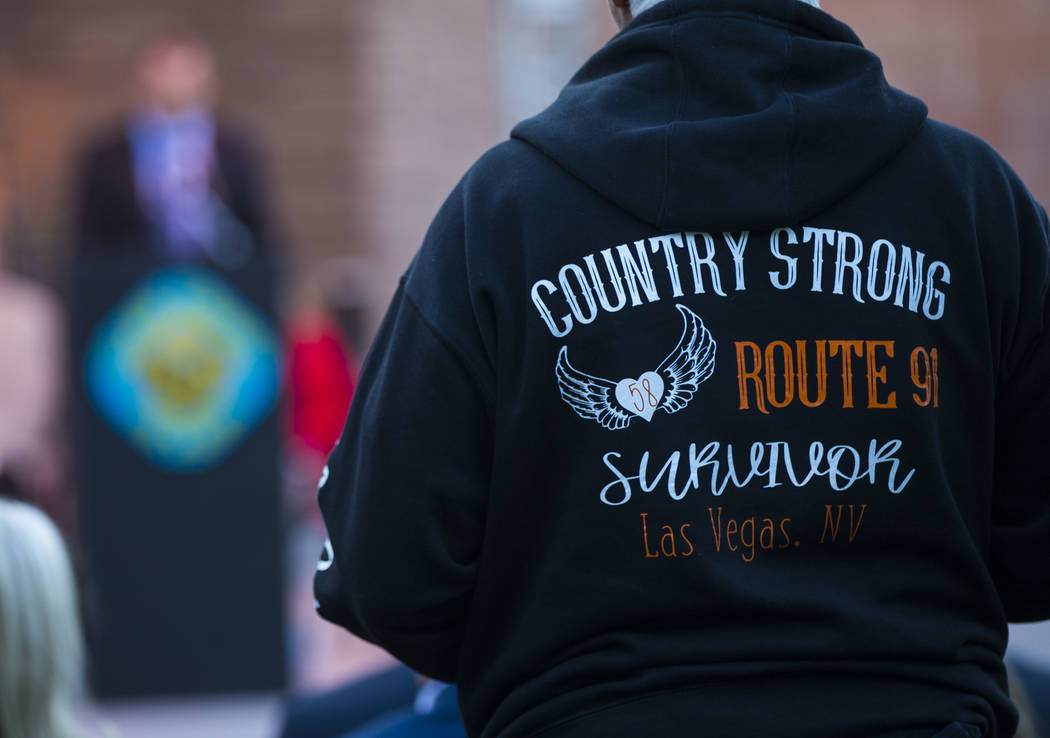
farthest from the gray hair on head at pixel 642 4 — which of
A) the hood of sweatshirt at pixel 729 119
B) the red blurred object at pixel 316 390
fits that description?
the red blurred object at pixel 316 390

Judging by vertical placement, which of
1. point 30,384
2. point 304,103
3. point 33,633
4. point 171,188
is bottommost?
point 30,384

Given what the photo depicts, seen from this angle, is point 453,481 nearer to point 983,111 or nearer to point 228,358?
point 228,358

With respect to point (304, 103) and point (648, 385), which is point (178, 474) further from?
point (304, 103)

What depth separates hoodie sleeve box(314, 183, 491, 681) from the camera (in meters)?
1.50

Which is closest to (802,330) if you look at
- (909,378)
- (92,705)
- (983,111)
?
(909,378)

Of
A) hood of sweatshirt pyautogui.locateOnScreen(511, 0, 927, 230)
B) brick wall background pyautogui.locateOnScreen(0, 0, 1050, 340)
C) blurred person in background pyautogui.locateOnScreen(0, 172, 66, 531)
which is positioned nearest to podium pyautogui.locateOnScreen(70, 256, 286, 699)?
blurred person in background pyautogui.locateOnScreen(0, 172, 66, 531)

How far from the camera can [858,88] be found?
5.04 ft

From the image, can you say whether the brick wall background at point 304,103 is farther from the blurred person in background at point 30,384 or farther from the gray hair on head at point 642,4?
the gray hair on head at point 642,4

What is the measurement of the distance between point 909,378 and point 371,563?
2.17ft

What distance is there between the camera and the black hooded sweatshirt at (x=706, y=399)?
56.7 inches

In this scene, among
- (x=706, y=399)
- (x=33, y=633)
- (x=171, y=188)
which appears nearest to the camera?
(x=706, y=399)

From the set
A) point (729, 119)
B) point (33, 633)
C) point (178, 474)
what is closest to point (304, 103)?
point (178, 474)

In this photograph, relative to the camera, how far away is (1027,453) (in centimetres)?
164

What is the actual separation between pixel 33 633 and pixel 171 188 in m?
3.25
